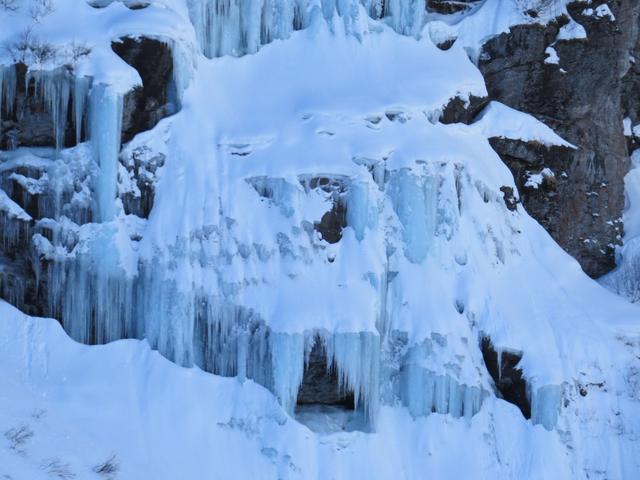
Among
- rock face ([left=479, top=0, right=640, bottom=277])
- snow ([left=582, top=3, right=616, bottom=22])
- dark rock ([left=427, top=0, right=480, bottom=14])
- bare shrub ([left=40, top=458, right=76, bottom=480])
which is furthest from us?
dark rock ([left=427, top=0, right=480, bottom=14])

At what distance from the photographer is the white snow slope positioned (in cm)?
1734

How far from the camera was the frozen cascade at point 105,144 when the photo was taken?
59.1 ft

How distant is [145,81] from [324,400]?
21.7ft

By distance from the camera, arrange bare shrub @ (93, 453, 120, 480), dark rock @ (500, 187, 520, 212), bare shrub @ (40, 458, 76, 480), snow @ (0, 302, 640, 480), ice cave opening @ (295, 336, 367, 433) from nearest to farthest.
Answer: bare shrub @ (40, 458, 76, 480) → bare shrub @ (93, 453, 120, 480) → snow @ (0, 302, 640, 480) → ice cave opening @ (295, 336, 367, 433) → dark rock @ (500, 187, 520, 212)

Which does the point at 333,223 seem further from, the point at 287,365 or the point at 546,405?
the point at 546,405

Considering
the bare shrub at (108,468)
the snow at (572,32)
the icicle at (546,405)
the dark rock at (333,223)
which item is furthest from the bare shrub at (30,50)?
the snow at (572,32)

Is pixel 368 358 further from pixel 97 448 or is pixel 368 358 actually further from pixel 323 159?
pixel 97 448

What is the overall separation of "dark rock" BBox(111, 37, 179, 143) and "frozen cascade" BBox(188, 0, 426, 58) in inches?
70.4

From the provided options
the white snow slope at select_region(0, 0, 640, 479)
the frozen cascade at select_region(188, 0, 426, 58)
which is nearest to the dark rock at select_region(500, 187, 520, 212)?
the white snow slope at select_region(0, 0, 640, 479)

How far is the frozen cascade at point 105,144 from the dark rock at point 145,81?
0.46m

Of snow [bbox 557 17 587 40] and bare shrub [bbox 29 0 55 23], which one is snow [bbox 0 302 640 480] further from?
snow [bbox 557 17 587 40]

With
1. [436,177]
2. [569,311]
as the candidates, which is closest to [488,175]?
[436,177]

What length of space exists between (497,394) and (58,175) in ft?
29.1

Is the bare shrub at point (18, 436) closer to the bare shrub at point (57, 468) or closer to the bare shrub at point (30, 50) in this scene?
the bare shrub at point (57, 468)
